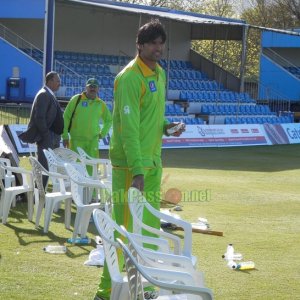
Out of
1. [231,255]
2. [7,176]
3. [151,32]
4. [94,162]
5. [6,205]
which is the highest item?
[151,32]

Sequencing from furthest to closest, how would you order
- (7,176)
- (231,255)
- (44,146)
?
1. (44,146)
2. (7,176)
3. (231,255)

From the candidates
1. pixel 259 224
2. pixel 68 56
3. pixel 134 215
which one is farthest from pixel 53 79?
pixel 68 56

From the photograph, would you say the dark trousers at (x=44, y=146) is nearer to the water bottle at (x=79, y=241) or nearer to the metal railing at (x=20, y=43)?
the water bottle at (x=79, y=241)

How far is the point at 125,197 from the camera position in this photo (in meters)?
6.18

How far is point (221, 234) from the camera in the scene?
396 inches

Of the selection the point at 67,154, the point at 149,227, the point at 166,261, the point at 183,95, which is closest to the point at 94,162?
the point at 67,154

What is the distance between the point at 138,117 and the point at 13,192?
493 centimetres

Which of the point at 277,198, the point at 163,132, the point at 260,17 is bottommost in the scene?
the point at 277,198

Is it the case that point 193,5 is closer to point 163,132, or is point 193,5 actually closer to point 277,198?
point 277,198

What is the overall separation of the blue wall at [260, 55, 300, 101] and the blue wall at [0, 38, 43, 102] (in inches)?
561

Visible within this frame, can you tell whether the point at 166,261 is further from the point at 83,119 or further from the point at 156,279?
the point at 83,119

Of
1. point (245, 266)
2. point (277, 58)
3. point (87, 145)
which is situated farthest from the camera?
point (277, 58)

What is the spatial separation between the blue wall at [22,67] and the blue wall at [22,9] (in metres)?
1.11

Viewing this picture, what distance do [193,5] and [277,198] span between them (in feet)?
179
